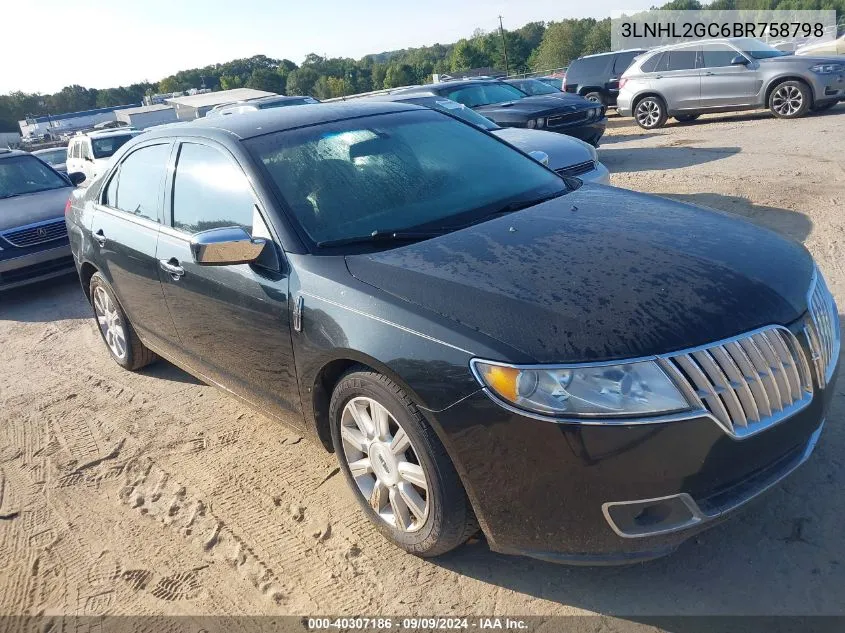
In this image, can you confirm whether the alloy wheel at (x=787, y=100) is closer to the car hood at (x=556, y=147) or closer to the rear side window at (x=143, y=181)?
the car hood at (x=556, y=147)

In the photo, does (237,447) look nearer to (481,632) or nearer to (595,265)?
(481,632)

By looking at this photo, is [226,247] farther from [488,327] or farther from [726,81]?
[726,81]

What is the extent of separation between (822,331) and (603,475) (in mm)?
1101

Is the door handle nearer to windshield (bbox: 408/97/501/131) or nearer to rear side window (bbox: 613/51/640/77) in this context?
windshield (bbox: 408/97/501/131)

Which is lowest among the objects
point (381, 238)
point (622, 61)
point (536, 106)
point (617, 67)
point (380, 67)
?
point (381, 238)

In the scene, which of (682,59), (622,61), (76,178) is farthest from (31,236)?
(622,61)

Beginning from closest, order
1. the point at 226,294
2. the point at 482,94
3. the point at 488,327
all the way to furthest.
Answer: the point at 488,327 → the point at 226,294 → the point at 482,94

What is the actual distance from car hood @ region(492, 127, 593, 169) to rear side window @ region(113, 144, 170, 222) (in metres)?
3.89

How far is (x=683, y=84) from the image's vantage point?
13.5m

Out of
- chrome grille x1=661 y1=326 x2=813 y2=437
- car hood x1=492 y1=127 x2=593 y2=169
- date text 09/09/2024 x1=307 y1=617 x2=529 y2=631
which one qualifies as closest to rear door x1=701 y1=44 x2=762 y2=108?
car hood x1=492 y1=127 x2=593 y2=169

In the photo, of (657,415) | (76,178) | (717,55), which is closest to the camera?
(657,415)

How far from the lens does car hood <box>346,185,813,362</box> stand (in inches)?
84.7

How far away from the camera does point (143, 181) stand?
4105 millimetres

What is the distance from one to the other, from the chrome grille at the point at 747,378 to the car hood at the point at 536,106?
8.60 m
